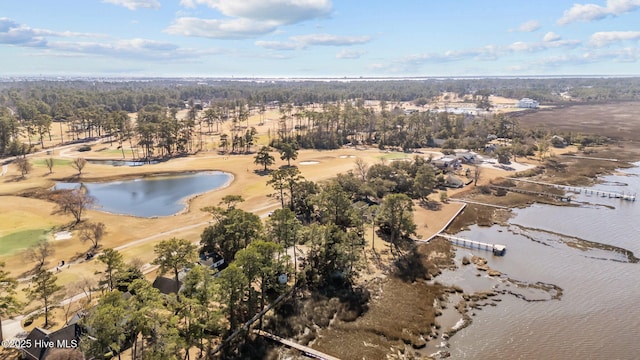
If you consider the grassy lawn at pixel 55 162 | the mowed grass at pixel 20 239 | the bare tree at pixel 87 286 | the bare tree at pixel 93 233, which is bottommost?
the bare tree at pixel 87 286

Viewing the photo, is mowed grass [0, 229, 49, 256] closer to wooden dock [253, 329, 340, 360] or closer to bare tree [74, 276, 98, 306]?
bare tree [74, 276, 98, 306]

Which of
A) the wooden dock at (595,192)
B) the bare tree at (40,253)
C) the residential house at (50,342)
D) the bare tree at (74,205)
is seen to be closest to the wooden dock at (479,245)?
the wooden dock at (595,192)

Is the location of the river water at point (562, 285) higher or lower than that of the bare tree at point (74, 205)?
lower

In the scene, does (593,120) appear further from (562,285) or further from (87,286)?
(87,286)

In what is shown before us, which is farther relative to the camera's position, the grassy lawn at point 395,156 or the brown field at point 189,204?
the grassy lawn at point 395,156

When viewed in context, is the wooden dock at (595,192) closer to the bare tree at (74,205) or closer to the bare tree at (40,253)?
the bare tree at (74,205)

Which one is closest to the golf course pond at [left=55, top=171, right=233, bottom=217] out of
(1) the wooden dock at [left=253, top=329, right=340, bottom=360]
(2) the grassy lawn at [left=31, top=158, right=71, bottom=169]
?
(2) the grassy lawn at [left=31, top=158, right=71, bottom=169]
